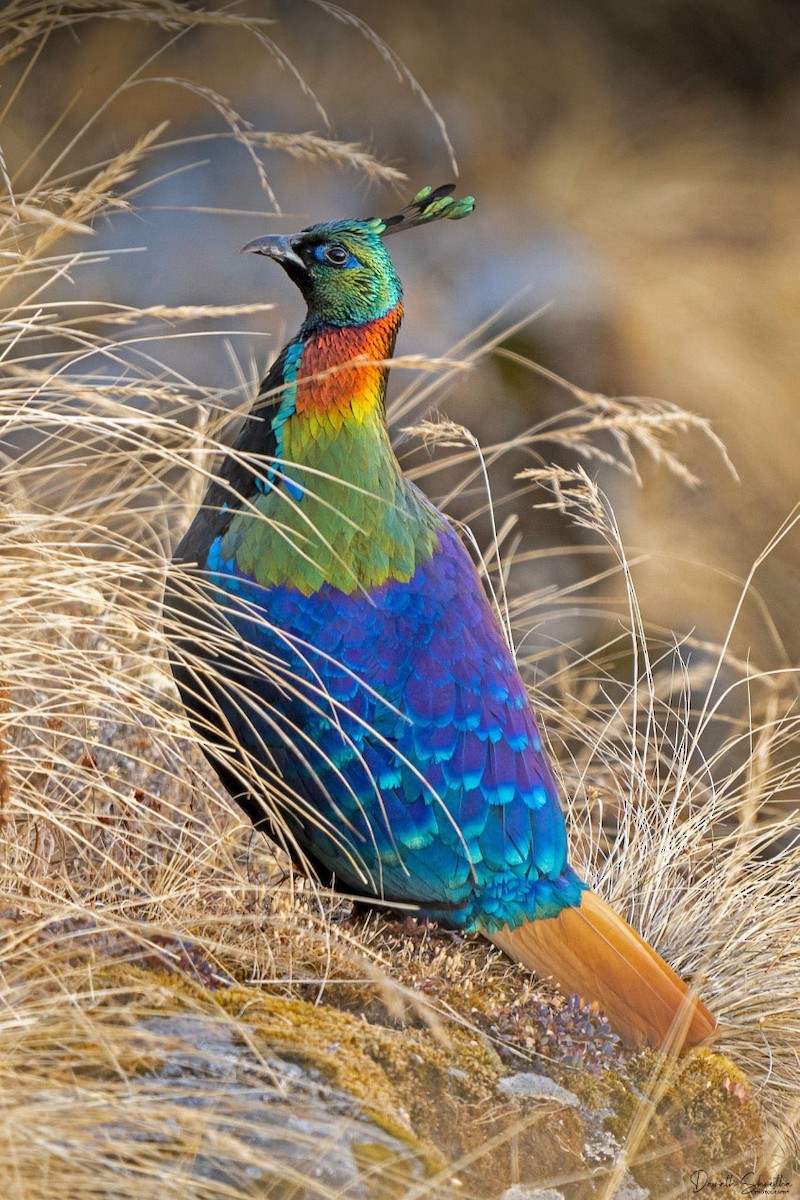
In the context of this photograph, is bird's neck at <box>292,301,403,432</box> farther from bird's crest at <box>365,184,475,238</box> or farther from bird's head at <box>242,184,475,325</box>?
bird's crest at <box>365,184,475,238</box>

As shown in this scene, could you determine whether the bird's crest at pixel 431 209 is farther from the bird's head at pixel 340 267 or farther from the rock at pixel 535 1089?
the rock at pixel 535 1089

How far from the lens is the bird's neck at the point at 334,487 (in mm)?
2012

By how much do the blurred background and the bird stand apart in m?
2.56

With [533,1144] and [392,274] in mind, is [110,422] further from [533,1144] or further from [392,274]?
[533,1144]

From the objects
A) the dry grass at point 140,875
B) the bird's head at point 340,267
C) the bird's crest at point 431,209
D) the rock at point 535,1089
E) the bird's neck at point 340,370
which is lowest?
the rock at point 535,1089

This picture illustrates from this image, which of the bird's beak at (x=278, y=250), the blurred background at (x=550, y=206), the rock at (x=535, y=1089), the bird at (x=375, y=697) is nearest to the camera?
the rock at (x=535, y=1089)

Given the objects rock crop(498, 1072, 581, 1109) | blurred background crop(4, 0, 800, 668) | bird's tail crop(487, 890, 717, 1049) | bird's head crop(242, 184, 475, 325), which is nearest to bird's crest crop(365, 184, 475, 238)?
bird's head crop(242, 184, 475, 325)

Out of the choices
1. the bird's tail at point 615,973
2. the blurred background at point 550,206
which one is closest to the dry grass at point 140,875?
the bird's tail at point 615,973

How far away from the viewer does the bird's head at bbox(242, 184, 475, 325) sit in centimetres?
209

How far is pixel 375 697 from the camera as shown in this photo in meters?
1.97

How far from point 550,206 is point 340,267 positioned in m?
3.37

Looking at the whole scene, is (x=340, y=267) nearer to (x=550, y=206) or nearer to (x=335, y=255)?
(x=335, y=255)

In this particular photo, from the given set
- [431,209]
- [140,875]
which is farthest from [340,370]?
[140,875]

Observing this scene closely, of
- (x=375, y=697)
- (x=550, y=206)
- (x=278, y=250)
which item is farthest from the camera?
(x=550, y=206)
